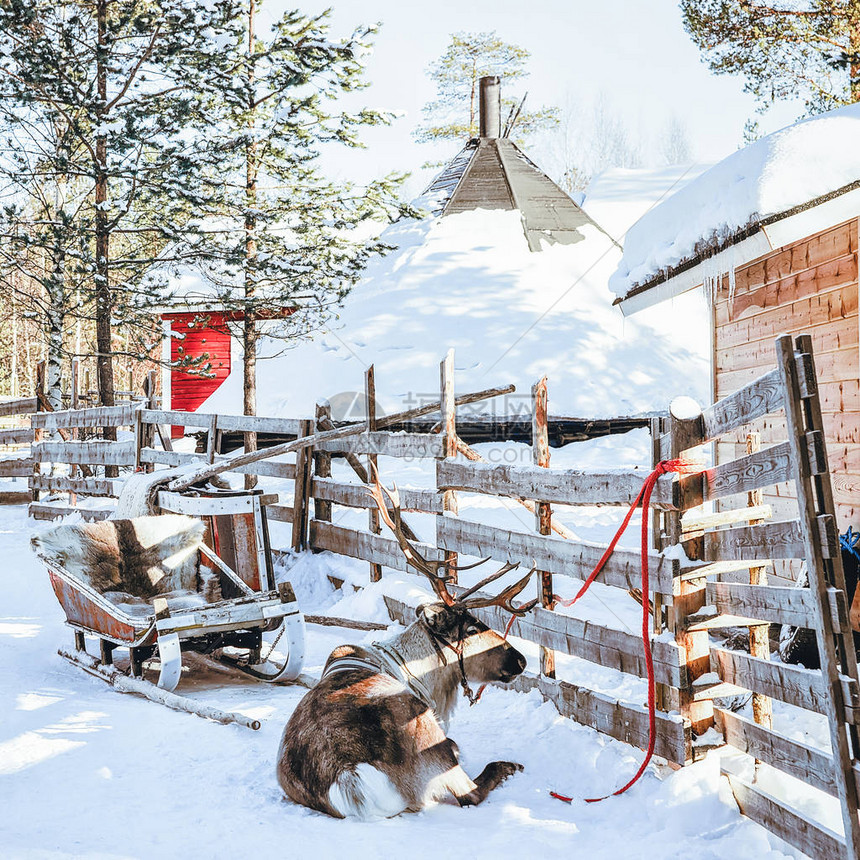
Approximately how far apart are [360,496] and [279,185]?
29.4 ft

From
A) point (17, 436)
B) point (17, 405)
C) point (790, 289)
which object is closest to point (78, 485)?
point (17, 436)

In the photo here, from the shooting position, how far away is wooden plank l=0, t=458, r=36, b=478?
47.5 feet

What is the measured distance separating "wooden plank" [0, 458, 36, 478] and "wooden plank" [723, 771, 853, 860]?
44.6ft

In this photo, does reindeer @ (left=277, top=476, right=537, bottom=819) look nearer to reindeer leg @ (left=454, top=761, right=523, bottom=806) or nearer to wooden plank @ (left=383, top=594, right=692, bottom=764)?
reindeer leg @ (left=454, top=761, right=523, bottom=806)

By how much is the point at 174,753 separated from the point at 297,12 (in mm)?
12768

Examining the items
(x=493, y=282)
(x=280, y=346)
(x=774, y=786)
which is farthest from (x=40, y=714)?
(x=280, y=346)

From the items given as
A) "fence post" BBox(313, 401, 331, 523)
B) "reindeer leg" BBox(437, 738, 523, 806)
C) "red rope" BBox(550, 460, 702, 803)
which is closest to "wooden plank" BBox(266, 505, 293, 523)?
"fence post" BBox(313, 401, 331, 523)

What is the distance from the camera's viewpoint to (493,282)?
2189 cm

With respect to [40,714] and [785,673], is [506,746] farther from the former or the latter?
[40,714]

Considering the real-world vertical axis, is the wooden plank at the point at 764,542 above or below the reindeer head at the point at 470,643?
above

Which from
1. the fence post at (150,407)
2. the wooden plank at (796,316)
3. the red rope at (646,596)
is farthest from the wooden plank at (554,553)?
the fence post at (150,407)

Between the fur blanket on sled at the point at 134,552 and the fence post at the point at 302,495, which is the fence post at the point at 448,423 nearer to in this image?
the fur blanket on sled at the point at 134,552

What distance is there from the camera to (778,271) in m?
7.34

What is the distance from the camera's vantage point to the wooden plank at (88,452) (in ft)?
37.8
